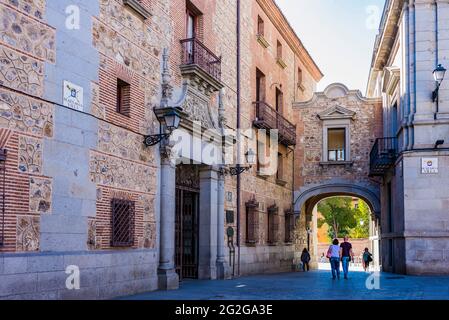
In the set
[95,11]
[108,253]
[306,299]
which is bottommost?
[306,299]

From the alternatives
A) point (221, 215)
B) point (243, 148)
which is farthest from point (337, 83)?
point (221, 215)

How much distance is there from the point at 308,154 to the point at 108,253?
1739 centimetres

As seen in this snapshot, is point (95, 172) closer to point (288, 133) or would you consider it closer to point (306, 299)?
point (306, 299)

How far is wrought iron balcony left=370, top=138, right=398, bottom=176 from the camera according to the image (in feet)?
71.8

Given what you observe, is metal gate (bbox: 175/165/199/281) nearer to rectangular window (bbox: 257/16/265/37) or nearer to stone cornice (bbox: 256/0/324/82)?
rectangular window (bbox: 257/16/265/37)

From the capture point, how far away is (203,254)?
667 inches

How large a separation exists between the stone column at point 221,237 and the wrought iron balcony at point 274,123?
179 inches

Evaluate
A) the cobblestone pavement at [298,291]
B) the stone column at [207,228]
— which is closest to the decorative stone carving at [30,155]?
the cobblestone pavement at [298,291]

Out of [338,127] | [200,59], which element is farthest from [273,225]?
[200,59]

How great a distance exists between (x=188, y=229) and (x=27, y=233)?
7.93 meters

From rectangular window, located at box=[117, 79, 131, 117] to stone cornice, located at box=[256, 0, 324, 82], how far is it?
1156 centimetres

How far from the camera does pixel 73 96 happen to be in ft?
34.9

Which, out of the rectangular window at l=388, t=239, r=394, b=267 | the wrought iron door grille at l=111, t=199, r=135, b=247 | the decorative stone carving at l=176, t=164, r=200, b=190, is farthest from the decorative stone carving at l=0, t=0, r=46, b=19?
the rectangular window at l=388, t=239, r=394, b=267

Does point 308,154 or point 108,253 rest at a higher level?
point 308,154
